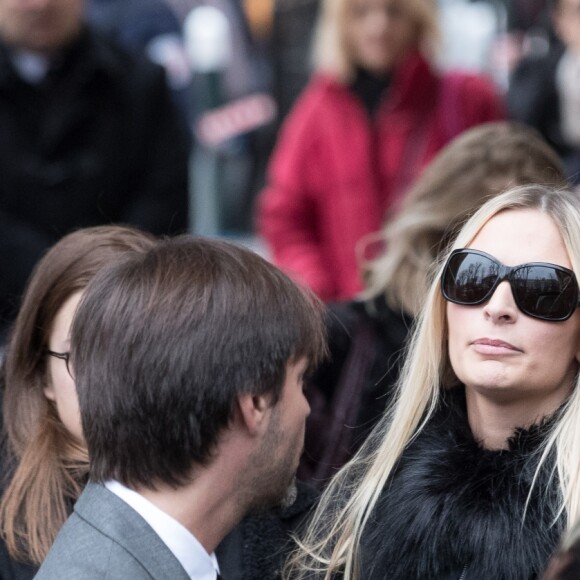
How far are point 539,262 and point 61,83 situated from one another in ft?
8.35

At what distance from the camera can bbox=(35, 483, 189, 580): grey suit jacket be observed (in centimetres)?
198

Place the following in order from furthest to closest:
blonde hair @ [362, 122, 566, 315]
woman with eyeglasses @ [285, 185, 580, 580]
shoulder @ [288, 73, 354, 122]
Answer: shoulder @ [288, 73, 354, 122] → blonde hair @ [362, 122, 566, 315] → woman with eyeglasses @ [285, 185, 580, 580]

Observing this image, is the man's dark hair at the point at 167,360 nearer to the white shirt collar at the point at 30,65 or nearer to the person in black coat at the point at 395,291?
the person in black coat at the point at 395,291

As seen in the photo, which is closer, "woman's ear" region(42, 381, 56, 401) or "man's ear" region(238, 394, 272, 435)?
"man's ear" region(238, 394, 272, 435)

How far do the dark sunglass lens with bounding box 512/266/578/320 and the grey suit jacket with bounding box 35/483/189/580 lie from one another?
2.64 feet

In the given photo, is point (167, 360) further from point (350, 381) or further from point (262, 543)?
point (350, 381)

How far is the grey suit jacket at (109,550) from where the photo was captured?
1.98m

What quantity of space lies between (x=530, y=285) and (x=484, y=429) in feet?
1.02

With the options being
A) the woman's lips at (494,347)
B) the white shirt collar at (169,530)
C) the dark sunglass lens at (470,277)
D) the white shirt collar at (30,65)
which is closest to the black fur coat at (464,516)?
the woman's lips at (494,347)

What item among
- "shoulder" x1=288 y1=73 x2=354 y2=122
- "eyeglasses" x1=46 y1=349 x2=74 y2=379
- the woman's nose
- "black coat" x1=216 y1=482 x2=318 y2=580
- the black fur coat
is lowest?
"black coat" x1=216 y1=482 x2=318 y2=580

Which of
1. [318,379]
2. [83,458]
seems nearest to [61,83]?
[318,379]

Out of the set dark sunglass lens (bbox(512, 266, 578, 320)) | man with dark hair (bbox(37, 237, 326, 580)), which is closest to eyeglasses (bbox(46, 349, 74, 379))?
man with dark hair (bbox(37, 237, 326, 580))

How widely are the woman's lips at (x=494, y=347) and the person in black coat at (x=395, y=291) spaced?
70cm

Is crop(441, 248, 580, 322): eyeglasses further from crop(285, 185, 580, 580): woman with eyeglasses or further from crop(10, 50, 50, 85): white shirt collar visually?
crop(10, 50, 50, 85): white shirt collar
